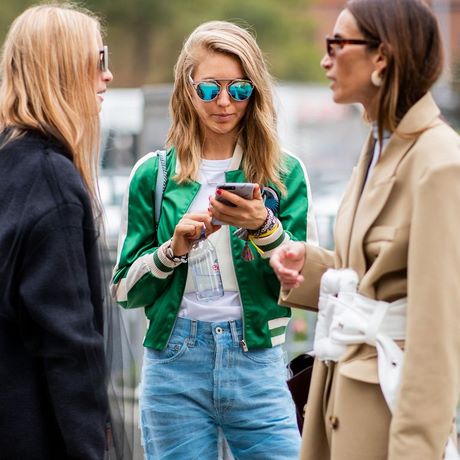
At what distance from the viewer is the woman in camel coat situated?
2982 millimetres

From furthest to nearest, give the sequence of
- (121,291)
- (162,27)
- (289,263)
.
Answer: (162,27)
(121,291)
(289,263)

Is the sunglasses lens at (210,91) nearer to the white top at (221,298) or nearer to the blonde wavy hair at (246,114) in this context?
the blonde wavy hair at (246,114)

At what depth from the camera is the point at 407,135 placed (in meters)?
3.17

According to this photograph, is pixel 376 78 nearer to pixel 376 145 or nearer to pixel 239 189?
pixel 376 145

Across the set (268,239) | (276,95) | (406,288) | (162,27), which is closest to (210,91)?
(276,95)

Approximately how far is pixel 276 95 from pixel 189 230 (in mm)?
741

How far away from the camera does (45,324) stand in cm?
321

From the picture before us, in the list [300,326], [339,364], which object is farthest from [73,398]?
[300,326]

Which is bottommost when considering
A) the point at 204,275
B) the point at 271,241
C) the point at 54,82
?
the point at 204,275

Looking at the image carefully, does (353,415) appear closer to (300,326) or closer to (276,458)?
(276,458)

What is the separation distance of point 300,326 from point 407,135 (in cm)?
451

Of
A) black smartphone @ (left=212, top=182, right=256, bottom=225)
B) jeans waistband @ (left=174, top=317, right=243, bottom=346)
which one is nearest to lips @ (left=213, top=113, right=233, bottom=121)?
black smartphone @ (left=212, top=182, right=256, bottom=225)

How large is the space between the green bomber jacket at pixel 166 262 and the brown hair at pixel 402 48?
2.98 feet

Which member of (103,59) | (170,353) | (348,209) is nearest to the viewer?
(348,209)
